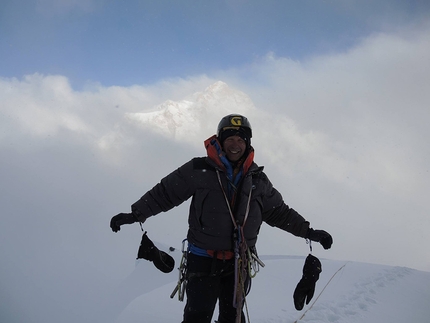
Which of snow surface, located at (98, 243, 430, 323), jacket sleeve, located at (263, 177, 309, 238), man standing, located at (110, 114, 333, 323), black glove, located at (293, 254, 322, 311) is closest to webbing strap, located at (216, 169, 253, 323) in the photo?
man standing, located at (110, 114, 333, 323)

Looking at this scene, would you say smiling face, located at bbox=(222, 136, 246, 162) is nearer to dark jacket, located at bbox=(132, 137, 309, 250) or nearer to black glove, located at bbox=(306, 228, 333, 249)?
dark jacket, located at bbox=(132, 137, 309, 250)

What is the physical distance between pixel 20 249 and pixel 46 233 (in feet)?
3.45

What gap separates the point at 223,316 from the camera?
2523 millimetres

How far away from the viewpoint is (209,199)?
2352mm

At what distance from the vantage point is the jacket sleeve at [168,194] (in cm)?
244

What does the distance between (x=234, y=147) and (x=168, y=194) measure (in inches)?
27.5

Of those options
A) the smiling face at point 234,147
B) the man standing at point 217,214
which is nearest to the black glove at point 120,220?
the man standing at point 217,214

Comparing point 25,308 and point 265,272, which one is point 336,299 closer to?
point 265,272

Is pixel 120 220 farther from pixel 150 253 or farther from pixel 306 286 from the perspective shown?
pixel 306 286

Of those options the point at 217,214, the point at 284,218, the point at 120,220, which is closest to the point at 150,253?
the point at 120,220

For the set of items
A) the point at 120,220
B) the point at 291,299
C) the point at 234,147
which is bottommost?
the point at 291,299

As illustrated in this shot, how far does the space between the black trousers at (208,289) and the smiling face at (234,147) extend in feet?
2.89

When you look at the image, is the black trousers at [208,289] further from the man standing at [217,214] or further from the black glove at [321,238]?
the black glove at [321,238]

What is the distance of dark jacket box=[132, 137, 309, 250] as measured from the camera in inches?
92.4
